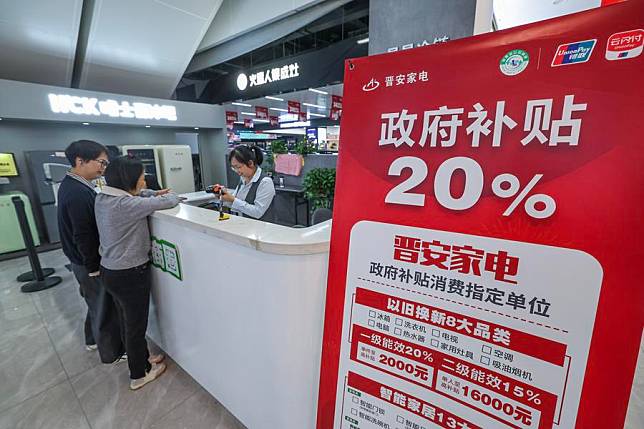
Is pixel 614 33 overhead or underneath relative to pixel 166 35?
underneath

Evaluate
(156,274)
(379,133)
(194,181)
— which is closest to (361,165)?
(379,133)

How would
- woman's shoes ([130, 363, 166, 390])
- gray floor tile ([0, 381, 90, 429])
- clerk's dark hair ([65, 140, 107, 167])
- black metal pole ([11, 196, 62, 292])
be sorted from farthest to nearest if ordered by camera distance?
black metal pole ([11, 196, 62, 292]) → woman's shoes ([130, 363, 166, 390]) → clerk's dark hair ([65, 140, 107, 167]) → gray floor tile ([0, 381, 90, 429])

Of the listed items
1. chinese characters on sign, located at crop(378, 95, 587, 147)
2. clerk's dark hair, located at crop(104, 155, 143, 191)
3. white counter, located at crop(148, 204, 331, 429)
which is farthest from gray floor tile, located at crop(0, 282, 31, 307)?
chinese characters on sign, located at crop(378, 95, 587, 147)

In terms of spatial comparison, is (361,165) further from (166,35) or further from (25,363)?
(166,35)

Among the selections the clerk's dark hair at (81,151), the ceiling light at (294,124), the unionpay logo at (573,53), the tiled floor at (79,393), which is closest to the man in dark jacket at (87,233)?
the clerk's dark hair at (81,151)

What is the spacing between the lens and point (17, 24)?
354 centimetres

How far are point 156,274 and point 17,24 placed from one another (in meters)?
4.23

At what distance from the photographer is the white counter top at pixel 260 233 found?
1043 mm

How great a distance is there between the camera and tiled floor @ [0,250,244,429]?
64.3 inches

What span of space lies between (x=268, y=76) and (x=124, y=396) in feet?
15.8

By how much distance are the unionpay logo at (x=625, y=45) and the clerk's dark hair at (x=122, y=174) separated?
6.15 feet

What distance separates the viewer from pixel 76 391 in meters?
1.85

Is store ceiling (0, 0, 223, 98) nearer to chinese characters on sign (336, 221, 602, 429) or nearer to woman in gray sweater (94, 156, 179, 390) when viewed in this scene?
woman in gray sweater (94, 156, 179, 390)

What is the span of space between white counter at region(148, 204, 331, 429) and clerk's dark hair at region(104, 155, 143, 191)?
0.74 ft
